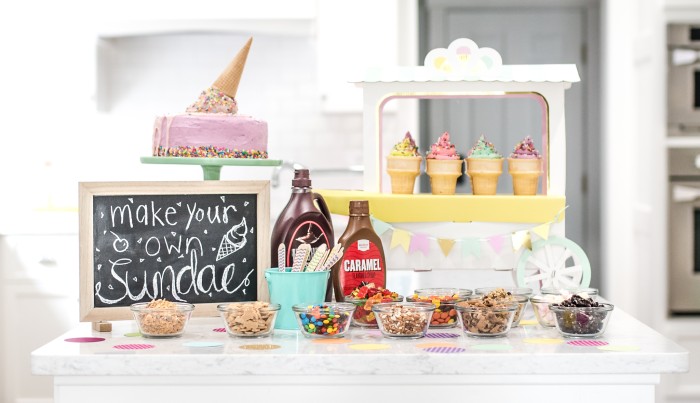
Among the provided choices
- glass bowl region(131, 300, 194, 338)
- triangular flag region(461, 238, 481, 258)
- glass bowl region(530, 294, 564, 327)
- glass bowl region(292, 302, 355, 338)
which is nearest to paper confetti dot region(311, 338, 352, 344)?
glass bowl region(292, 302, 355, 338)

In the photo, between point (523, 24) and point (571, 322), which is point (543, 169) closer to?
point (571, 322)

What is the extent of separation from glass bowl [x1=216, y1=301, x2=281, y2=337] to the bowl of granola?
327 mm

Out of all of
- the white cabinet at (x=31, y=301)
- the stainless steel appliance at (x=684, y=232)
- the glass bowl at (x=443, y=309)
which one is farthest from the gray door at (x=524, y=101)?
the glass bowl at (x=443, y=309)

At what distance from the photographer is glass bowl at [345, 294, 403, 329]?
172 cm

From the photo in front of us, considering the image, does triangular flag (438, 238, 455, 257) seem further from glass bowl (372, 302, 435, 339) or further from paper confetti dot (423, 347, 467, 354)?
paper confetti dot (423, 347, 467, 354)

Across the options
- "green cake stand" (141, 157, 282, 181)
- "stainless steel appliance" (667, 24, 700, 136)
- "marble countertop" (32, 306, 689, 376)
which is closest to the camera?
"marble countertop" (32, 306, 689, 376)

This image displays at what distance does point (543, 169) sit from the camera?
215cm

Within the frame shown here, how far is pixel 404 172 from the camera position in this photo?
2113mm

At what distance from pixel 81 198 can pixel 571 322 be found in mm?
919

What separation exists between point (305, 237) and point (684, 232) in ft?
8.98

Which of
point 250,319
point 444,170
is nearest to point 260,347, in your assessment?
point 250,319

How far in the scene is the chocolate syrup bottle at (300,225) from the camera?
1800 millimetres

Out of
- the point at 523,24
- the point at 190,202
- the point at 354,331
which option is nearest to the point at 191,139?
the point at 190,202

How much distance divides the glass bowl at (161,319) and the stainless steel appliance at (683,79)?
2.96 m
